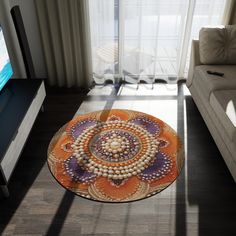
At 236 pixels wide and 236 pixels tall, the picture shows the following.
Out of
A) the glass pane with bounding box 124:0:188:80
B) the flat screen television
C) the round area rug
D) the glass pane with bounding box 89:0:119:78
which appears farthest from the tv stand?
the glass pane with bounding box 124:0:188:80

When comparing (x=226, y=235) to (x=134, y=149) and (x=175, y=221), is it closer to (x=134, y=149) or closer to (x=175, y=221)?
(x=175, y=221)

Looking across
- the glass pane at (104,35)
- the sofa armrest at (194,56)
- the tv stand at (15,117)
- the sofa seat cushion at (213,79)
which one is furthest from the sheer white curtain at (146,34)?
the tv stand at (15,117)

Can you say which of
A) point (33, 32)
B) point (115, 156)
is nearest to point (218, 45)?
point (115, 156)

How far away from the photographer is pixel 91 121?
2.79 meters

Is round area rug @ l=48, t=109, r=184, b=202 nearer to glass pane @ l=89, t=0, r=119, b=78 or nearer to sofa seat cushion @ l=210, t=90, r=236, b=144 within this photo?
sofa seat cushion @ l=210, t=90, r=236, b=144

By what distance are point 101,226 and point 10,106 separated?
1.34 meters

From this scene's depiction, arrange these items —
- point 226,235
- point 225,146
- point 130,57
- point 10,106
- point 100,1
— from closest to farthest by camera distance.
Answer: point 226,235, point 225,146, point 10,106, point 100,1, point 130,57

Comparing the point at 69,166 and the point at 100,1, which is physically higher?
the point at 100,1

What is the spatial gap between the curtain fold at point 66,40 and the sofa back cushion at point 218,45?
1.36 meters

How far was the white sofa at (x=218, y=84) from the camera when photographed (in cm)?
211

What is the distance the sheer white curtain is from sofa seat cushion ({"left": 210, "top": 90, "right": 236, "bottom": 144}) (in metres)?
1.12

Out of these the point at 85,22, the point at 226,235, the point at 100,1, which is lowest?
the point at 226,235

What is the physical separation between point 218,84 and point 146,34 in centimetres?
117

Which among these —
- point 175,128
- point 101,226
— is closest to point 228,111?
point 175,128
